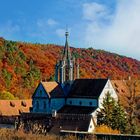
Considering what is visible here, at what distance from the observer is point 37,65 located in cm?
11744

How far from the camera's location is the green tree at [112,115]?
42.4 meters

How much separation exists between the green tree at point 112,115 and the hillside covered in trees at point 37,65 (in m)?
25.5

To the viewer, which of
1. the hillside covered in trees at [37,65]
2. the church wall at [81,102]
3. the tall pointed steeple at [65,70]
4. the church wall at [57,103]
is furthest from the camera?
the hillside covered in trees at [37,65]

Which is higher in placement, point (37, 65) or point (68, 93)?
point (37, 65)

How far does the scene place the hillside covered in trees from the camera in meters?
92.3

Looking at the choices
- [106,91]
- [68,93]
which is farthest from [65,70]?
[106,91]

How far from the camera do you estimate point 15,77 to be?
9681 cm

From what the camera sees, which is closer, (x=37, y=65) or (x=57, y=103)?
(x=57, y=103)

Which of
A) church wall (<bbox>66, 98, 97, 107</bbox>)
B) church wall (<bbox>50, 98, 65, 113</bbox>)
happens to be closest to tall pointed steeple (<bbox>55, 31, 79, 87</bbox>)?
church wall (<bbox>50, 98, 65, 113</bbox>)

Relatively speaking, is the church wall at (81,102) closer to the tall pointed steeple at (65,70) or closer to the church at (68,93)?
the church at (68,93)

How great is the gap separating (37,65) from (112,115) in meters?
75.0

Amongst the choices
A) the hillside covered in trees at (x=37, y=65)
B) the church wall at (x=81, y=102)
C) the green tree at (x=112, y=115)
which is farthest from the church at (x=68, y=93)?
the hillside covered in trees at (x=37, y=65)

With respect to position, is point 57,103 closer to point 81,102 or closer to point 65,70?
point 81,102

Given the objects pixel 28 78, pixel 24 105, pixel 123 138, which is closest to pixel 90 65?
pixel 28 78
